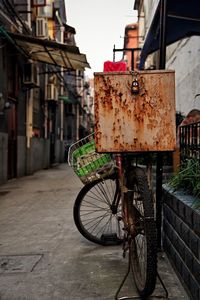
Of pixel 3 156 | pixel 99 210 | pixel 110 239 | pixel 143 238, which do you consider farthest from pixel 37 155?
pixel 143 238

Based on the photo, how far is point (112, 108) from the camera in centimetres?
366

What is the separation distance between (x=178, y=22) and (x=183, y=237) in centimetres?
407

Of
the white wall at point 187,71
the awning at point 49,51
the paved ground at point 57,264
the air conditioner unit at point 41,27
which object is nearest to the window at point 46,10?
the air conditioner unit at point 41,27

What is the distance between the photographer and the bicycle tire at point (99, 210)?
494cm

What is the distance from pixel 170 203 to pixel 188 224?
77cm

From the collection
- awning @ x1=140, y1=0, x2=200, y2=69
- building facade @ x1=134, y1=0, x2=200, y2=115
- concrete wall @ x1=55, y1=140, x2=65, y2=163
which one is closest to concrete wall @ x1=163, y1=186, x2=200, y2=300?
awning @ x1=140, y1=0, x2=200, y2=69

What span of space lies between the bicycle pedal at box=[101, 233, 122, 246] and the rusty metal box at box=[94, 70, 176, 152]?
5.65ft

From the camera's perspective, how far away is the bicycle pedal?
4988 millimetres

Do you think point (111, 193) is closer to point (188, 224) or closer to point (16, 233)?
point (16, 233)

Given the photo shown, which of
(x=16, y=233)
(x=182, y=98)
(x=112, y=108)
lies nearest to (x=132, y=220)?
(x=112, y=108)

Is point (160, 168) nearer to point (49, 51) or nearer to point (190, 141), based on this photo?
point (190, 141)

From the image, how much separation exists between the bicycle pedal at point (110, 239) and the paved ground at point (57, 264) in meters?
0.10

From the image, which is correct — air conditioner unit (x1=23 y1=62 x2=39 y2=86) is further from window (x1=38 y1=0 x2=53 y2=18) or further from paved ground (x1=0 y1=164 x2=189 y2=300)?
paved ground (x1=0 y1=164 x2=189 y2=300)

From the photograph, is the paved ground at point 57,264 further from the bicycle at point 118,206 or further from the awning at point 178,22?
the awning at point 178,22
